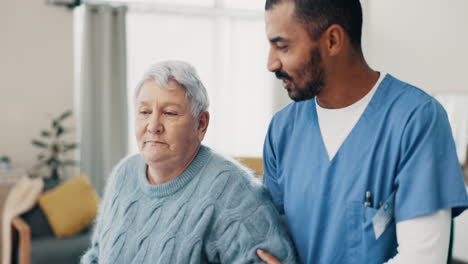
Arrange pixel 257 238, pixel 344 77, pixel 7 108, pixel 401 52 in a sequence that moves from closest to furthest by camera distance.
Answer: pixel 344 77 → pixel 257 238 → pixel 7 108 → pixel 401 52

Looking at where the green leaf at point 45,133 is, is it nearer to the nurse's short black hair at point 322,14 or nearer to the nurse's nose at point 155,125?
the nurse's nose at point 155,125

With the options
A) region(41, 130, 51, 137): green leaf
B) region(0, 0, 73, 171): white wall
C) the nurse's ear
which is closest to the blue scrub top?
the nurse's ear

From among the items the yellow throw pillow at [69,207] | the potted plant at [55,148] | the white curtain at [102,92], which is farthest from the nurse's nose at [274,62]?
the white curtain at [102,92]

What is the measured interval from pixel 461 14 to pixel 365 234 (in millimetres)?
4141

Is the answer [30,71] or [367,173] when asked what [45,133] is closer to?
[30,71]

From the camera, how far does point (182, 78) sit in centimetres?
134

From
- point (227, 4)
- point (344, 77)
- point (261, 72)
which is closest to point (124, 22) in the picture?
point (227, 4)

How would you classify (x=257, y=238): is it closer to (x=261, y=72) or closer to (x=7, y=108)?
(x=7, y=108)

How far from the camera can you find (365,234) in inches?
44.7

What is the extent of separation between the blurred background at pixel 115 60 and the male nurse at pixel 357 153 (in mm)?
3136

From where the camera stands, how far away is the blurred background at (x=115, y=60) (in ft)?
14.8

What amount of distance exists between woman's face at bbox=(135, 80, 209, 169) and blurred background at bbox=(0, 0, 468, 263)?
9.56 feet

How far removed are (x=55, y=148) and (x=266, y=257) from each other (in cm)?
361

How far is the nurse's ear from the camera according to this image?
43.7 inches
